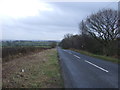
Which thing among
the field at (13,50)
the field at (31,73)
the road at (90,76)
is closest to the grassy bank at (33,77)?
the field at (31,73)

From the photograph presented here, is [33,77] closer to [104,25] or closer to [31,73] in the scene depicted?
[31,73]

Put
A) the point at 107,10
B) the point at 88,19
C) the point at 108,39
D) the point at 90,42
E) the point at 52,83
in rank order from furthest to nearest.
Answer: the point at 90,42 → the point at 88,19 → the point at 107,10 → the point at 108,39 → the point at 52,83

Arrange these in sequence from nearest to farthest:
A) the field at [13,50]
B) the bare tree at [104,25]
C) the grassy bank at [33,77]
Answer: the grassy bank at [33,77] → the field at [13,50] → the bare tree at [104,25]

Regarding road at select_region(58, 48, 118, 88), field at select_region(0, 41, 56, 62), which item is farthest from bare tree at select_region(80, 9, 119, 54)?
road at select_region(58, 48, 118, 88)

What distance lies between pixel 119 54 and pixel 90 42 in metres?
24.0

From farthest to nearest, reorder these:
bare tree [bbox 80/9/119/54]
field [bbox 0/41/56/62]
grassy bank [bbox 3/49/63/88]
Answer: bare tree [bbox 80/9/119/54] < field [bbox 0/41/56/62] < grassy bank [bbox 3/49/63/88]

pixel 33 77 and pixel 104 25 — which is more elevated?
pixel 104 25

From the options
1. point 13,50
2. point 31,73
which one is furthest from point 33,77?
point 13,50

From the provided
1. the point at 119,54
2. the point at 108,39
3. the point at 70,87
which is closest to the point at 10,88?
the point at 70,87

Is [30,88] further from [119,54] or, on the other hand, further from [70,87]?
[119,54]

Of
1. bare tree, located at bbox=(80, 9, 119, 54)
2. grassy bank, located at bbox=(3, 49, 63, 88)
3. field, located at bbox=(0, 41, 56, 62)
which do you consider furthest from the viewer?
bare tree, located at bbox=(80, 9, 119, 54)

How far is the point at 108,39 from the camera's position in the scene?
38.4m

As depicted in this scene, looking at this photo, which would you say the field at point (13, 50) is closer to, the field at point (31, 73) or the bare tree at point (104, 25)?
the field at point (31, 73)

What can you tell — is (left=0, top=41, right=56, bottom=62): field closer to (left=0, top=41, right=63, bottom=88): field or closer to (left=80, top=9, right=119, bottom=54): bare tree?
(left=0, top=41, right=63, bottom=88): field
